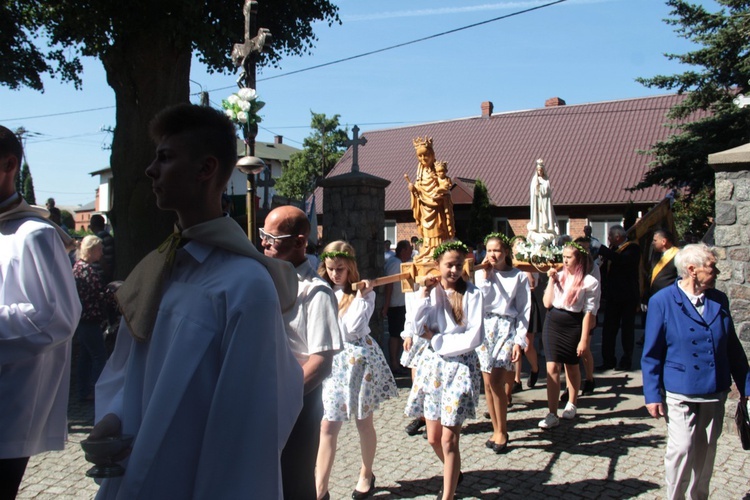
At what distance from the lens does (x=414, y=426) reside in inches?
262

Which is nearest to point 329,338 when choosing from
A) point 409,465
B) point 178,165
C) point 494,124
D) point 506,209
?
point 178,165

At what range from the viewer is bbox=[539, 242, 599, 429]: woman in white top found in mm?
7098

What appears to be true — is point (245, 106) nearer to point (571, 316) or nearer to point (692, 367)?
point (571, 316)

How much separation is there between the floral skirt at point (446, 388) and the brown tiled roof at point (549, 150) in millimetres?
23334

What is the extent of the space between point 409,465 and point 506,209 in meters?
24.5

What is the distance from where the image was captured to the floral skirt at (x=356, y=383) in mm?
4879

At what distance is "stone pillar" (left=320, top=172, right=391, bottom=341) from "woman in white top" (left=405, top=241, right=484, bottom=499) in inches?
249

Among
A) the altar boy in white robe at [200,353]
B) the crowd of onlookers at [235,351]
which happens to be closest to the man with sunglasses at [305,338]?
the crowd of onlookers at [235,351]

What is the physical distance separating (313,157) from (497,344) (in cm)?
4266

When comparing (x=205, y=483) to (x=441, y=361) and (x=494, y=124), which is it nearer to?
(x=441, y=361)

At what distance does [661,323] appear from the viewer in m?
4.32

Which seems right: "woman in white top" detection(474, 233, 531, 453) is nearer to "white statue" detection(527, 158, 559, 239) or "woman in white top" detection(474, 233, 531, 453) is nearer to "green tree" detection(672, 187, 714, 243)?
"white statue" detection(527, 158, 559, 239)

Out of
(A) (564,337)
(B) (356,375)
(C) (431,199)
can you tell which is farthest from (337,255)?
(C) (431,199)

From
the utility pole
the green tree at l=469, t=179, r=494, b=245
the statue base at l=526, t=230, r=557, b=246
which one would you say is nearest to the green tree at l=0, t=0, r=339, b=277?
the utility pole
